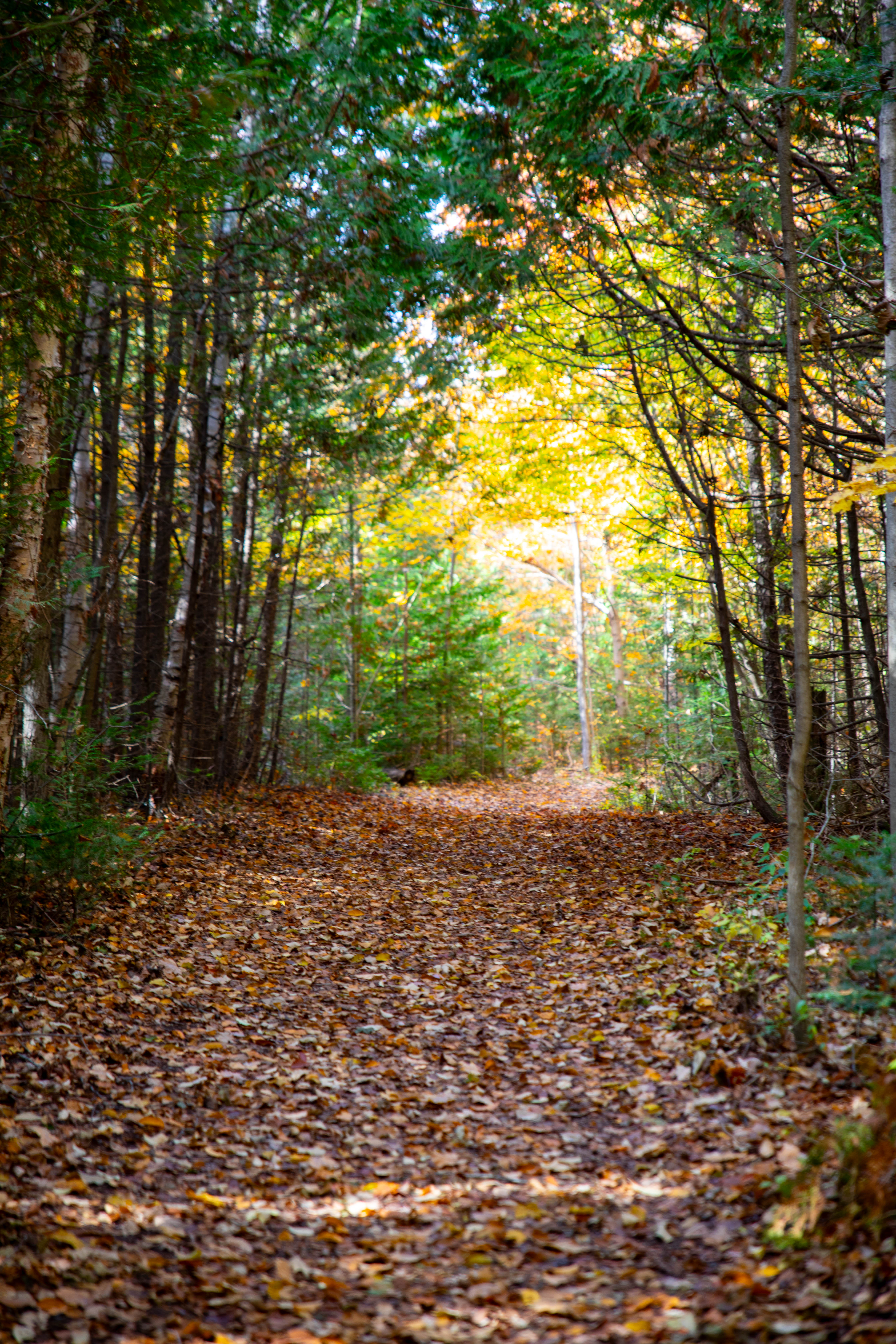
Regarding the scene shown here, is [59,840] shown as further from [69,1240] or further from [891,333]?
[891,333]

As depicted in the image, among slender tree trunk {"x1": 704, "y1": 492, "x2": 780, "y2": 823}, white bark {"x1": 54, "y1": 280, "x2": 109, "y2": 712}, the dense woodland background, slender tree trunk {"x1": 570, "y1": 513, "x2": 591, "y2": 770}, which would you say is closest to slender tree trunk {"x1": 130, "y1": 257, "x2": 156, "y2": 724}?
the dense woodland background

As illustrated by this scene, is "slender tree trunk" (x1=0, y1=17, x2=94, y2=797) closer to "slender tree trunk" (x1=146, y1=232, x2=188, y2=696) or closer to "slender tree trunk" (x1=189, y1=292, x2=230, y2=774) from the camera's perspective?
"slender tree trunk" (x1=146, y1=232, x2=188, y2=696)

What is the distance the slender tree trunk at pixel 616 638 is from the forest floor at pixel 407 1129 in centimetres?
1234

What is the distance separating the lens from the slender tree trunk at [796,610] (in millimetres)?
4148

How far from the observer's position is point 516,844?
412 inches

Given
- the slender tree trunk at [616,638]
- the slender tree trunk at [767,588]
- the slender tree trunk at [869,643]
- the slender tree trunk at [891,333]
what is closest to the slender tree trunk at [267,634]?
the slender tree trunk at [767,588]

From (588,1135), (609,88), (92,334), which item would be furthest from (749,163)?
(588,1135)

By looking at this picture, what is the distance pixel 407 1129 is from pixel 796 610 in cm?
321

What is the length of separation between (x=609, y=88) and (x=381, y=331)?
5.05 metres

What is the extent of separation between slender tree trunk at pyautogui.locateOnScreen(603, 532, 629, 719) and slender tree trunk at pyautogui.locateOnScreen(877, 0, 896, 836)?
13.4 m

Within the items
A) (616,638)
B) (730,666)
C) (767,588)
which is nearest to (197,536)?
(730,666)

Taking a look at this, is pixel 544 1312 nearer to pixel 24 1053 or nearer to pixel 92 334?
pixel 24 1053

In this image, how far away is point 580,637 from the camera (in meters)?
20.6

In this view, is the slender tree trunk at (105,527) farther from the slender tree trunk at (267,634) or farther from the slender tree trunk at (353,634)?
the slender tree trunk at (353,634)
